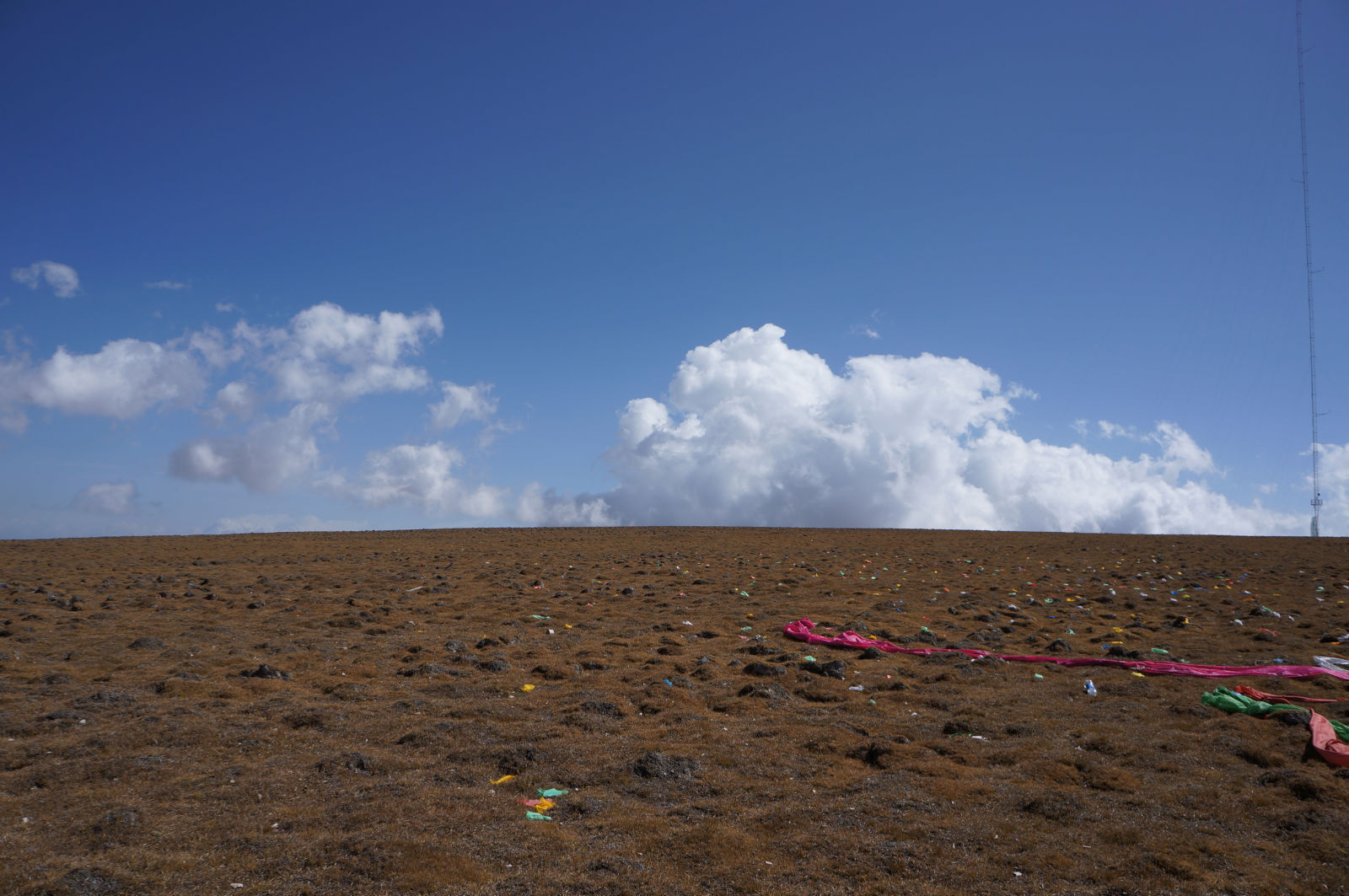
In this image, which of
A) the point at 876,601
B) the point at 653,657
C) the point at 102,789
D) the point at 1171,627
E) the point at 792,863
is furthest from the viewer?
the point at 876,601

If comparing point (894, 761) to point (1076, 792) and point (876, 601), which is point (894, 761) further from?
point (876, 601)

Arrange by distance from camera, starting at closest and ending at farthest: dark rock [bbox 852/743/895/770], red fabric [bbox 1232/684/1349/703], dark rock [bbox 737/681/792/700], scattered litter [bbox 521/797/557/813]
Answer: scattered litter [bbox 521/797/557/813] → dark rock [bbox 852/743/895/770] → red fabric [bbox 1232/684/1349/703] → dark rock [bbox 737/681/792/700]

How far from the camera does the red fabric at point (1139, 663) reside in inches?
398

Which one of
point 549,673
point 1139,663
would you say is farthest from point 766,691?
point 1139,663

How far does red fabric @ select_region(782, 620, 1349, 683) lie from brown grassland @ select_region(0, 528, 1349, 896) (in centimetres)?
22

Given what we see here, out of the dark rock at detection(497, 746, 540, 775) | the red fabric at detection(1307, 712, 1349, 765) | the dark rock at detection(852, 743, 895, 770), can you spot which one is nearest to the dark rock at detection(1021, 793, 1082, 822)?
the dark rock at detection(852, 743, 895, 770)

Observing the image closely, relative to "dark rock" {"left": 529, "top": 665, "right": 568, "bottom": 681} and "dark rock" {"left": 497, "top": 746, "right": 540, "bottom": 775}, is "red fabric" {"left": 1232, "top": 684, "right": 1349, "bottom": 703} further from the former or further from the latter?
"dark rock" {"left": 529, "top": 665, "right": 568, "bottom": 681}

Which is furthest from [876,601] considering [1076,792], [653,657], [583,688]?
[1076,792]

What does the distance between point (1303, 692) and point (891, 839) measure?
25.6ft

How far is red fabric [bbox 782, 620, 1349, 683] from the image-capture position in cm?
1011

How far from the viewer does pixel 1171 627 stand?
47.4 feet

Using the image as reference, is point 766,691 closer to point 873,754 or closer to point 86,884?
point 873,754

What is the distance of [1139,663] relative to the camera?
35.1ft

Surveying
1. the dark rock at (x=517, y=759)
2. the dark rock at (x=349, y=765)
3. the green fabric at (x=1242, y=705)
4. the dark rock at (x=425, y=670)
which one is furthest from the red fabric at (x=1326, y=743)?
the dark rock at (x=425, y=670)
